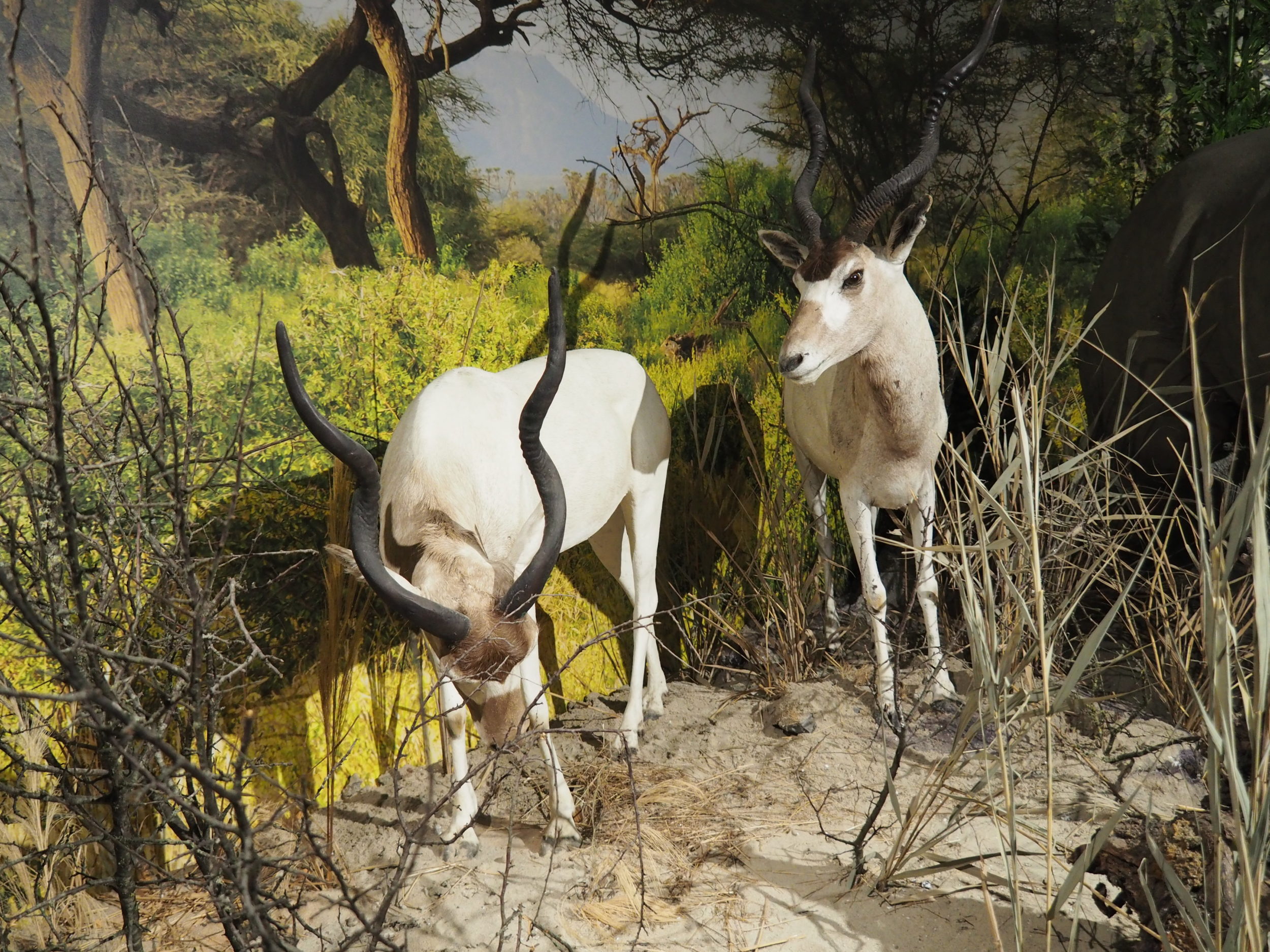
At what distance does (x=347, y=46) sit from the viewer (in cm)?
313

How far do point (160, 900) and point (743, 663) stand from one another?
2.59 metres

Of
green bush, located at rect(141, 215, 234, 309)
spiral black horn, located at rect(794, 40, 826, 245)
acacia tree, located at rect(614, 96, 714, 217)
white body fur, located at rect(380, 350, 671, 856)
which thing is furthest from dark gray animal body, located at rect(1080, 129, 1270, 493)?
green bush, located at rect(141, 215, 234, 309)

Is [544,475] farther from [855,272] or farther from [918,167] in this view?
[918,167]

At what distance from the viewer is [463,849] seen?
2.75 m

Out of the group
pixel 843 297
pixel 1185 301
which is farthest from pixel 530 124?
pixel 1185 301

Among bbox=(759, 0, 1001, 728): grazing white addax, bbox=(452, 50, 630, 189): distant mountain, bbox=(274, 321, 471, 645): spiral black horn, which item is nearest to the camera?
bbox=(274, 321, 471, 645): spiral black horn

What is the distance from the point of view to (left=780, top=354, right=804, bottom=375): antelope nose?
2922 mm

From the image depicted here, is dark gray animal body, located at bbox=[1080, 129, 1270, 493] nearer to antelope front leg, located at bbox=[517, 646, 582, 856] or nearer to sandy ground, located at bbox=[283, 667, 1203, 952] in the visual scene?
sandy ground, located at bbox=[283, 667, 1203, 952]

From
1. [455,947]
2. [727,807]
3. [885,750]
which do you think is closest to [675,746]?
[727,807]

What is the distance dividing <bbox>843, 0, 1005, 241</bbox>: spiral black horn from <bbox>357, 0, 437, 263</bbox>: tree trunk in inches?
59.9

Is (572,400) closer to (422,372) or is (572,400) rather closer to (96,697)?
(422,372)

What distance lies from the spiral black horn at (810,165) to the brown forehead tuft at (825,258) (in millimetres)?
62

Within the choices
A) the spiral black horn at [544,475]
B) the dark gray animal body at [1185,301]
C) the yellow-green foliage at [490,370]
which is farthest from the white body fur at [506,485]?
the dark gray animal body at [1185,301]

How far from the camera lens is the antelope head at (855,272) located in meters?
2.96
